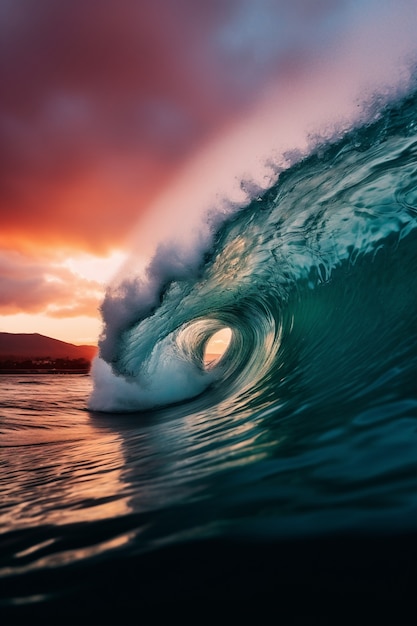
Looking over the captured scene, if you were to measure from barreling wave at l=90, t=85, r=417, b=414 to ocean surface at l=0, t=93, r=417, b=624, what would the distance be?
3 centimetres

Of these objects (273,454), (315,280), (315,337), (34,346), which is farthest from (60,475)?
(34,346)

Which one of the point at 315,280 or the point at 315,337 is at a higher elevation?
the point at 315,280

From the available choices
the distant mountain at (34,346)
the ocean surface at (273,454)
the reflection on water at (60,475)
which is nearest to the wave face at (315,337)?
the ocean surface at (273,454)

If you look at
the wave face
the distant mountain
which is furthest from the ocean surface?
the distant mountain

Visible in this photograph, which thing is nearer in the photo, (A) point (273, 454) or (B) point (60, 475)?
(A) point (273, 454)

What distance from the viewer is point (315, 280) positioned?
6609 millimetres

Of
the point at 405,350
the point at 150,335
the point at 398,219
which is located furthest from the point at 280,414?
the point at 150,335

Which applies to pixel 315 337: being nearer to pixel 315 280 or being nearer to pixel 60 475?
pixel 315 280

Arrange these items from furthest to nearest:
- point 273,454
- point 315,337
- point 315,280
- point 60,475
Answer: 1. point 315,280
2. point 315,337
3. point 60,475
4. point 273,454

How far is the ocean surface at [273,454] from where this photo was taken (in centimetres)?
111

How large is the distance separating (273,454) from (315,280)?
4.76 metres

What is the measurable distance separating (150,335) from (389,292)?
4.66 metres

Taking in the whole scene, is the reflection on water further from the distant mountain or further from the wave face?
the distant mountain

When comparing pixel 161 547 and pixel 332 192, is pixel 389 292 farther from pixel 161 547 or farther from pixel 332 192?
pixel 161 547
